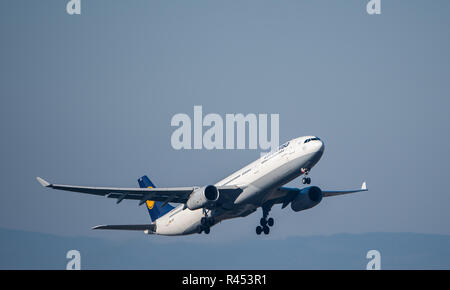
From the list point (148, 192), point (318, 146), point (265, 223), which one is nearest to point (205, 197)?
point (148, 192)

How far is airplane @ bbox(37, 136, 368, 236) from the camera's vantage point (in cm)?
5200

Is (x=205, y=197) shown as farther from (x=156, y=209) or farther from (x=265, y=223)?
(x=156, y=209)

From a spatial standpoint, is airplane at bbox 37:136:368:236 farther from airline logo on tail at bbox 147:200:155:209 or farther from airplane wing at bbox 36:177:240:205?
airline logo on tail at bbox 147:200:155:209

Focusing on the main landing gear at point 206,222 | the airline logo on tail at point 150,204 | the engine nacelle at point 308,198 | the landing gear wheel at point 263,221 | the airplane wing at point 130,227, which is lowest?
the main landing gear at point 206,222

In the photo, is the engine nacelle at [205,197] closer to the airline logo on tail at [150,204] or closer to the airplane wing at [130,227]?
the airplane wing at [130,227]

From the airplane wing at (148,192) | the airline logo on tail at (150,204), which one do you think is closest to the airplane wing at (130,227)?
the airline logo on tail at (150,204)

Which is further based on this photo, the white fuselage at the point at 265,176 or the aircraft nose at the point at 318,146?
the white fuselage at the point at 265,176

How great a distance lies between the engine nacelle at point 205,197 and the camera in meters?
54.2

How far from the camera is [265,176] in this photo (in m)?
52.8

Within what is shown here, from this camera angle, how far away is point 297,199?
59.6m
